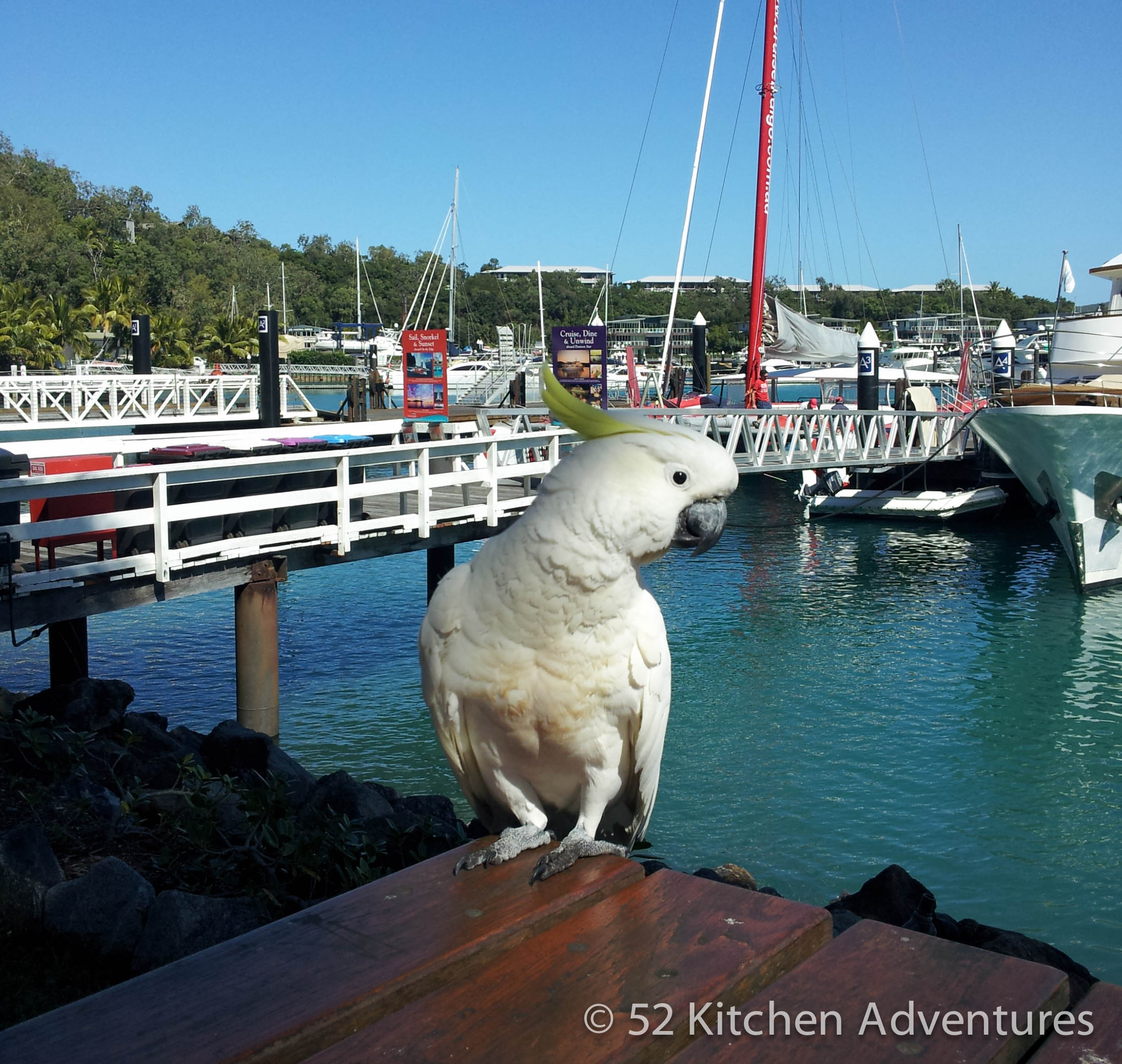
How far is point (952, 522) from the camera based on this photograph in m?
21.2

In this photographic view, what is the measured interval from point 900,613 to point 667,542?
12405 mm

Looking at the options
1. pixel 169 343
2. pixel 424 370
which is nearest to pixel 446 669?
pixel 424 370

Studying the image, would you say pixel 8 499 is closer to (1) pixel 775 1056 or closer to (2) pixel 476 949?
(2) pixel 476 949

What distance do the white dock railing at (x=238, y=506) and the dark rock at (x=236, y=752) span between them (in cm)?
142

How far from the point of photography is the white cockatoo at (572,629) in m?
2.39

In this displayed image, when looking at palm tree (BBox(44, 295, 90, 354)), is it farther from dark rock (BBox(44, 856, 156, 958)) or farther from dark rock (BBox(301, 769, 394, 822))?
dark rock (BBox(44, 856, 156, 958))

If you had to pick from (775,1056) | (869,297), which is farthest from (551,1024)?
(869,297)

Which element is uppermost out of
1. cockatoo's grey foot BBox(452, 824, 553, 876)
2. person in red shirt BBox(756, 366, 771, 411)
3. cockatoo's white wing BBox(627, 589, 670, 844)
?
person in red shirt BBox(756, 366, 771, 411)

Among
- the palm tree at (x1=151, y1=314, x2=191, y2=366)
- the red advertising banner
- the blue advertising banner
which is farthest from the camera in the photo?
the palm tree at (x1=151, y1=314, x2=191, y2=366)

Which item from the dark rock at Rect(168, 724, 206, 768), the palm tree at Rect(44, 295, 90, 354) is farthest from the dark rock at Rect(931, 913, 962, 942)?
the palm tree at Rect(44, 295, 90, 354)

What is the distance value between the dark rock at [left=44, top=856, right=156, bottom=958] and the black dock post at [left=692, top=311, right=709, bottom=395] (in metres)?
23.9

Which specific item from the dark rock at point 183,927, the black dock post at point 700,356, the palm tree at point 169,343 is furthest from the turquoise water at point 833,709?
the palm tree at point 169,343

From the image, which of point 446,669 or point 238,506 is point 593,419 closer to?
point 446,669

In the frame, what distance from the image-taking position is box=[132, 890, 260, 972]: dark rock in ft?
11.7
